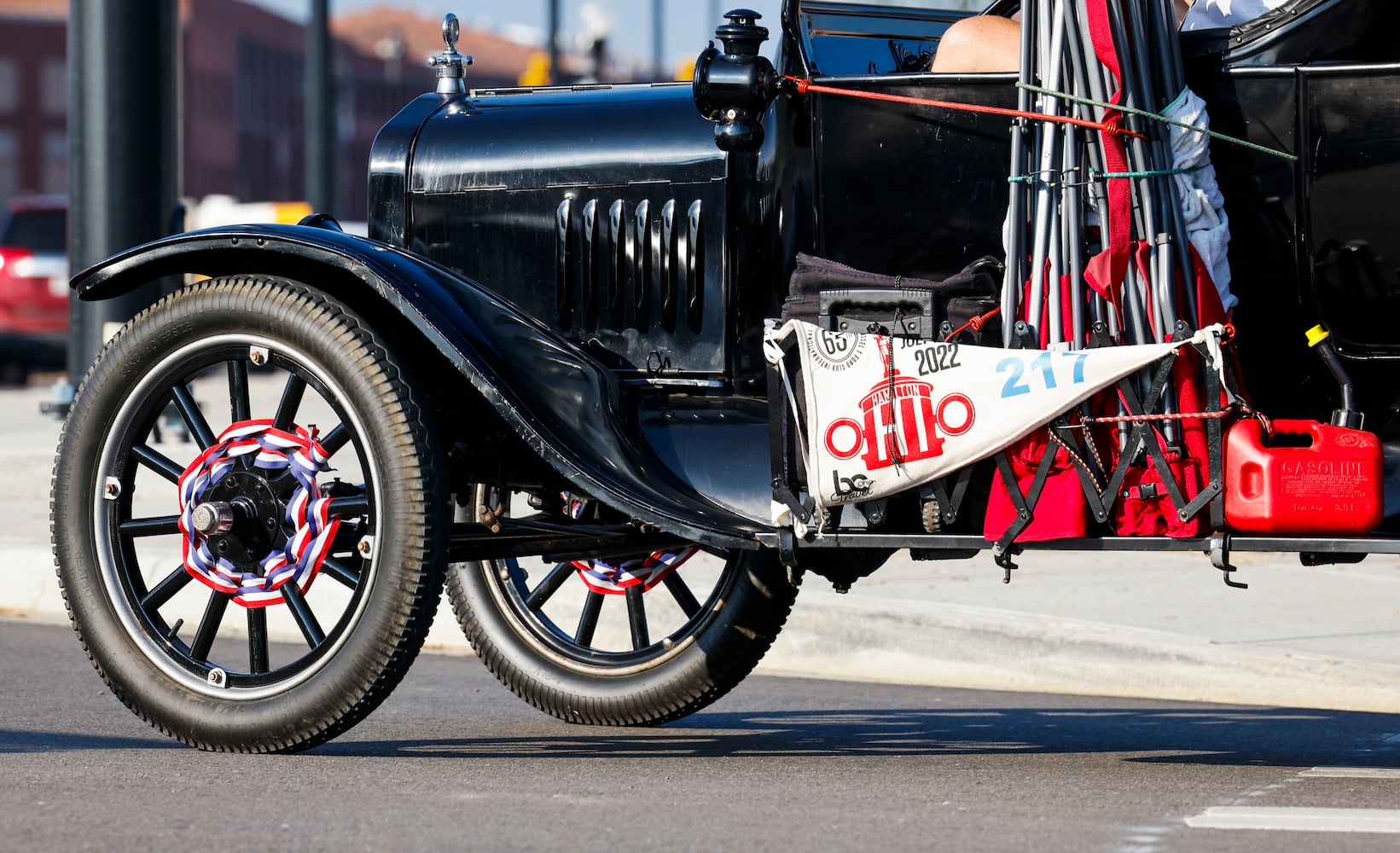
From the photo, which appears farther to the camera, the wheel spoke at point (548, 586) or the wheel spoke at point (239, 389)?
the wheel spoke at point (548, 586)

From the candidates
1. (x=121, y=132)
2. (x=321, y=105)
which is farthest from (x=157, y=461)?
(x=321, y=105)

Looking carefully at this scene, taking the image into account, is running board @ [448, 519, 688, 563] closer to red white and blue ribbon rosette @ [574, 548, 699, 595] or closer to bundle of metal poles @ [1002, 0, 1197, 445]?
red white and blue ribbon rosette @ [574, 548, 699, 595]

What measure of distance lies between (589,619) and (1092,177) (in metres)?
1.79

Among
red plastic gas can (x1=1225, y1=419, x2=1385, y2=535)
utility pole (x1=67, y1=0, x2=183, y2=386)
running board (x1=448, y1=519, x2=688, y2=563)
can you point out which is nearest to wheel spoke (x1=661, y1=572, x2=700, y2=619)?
running board (x1=448, y1=519, x2=688, y2=563)

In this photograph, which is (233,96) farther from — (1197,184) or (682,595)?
(1197,184)

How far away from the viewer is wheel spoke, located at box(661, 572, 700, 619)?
16.1 feet

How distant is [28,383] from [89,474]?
55.3 ft

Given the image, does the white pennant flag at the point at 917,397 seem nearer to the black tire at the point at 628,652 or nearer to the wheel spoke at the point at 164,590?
the black tire at the point at 628,652

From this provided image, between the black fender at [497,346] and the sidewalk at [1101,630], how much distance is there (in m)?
1.94

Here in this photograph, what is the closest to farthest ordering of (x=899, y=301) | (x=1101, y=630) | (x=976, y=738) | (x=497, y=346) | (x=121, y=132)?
1. (x=899, y=301)
2. (x=497, y=346)
3. (x=976, y=738)
4. (x=1101, y=630)
5. (x=121, y=132)

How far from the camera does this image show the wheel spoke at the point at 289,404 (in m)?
4.20

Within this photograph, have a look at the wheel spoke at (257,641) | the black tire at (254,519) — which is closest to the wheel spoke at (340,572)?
the black tire at (254,519)

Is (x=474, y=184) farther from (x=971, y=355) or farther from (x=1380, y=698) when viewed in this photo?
(x=1380, y=698)

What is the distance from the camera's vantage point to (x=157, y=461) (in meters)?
4.30
